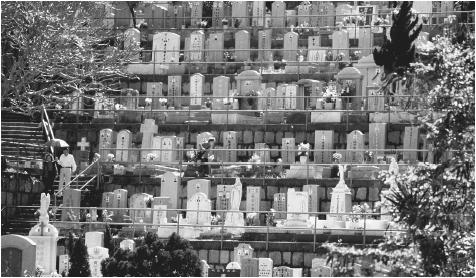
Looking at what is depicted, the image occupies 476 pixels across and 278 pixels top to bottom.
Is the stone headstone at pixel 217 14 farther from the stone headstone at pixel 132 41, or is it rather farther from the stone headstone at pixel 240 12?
the stone headstone at pixel 132 41

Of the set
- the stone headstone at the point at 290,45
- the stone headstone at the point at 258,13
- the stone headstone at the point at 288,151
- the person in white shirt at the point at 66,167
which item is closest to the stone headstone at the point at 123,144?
the person in white shirt at the point at 66,167

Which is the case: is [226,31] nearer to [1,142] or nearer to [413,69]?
[1,142]

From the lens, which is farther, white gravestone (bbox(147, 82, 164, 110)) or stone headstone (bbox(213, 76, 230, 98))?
white gravestone (bbox(147, 82, 164, 110))

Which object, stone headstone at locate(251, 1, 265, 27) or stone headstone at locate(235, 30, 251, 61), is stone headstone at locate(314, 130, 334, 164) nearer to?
stone headstone at locate(235, 30, 251, 61)

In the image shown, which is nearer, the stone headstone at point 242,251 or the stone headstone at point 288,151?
the stone headstone at point 242,251

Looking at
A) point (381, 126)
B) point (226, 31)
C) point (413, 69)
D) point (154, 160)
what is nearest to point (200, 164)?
point (154, 160)

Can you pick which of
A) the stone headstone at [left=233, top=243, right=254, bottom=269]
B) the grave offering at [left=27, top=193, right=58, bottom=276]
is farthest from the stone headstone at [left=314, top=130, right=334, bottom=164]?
the grave offering at [left=27, top=193, right=58, bottom=276]
